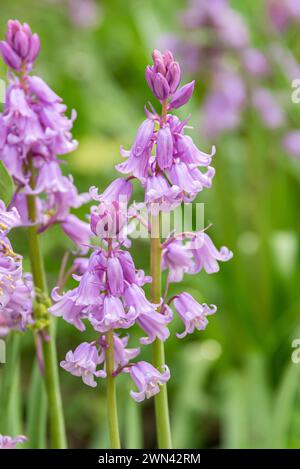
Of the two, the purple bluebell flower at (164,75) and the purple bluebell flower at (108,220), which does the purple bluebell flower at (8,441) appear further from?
the purple bluebell flower at (164,75)

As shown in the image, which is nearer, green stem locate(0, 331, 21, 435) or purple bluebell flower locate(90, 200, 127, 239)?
purple bluebell flower locate(90, 200, 127, 239)

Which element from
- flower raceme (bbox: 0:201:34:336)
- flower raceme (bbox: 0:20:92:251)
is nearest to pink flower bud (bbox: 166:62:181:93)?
flower raceme (bbox: 0:20:92:251)

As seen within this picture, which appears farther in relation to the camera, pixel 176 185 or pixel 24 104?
pixel 24 104

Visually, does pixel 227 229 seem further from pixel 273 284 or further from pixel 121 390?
pixel 121 390

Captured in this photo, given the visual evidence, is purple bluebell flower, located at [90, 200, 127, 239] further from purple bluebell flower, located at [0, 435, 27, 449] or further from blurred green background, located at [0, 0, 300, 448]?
blurred green background, located at [0, 0, 300, 448]

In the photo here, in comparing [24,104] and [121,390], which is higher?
[24,104]

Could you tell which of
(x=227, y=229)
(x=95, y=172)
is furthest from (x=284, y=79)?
(x=95, y=172)
